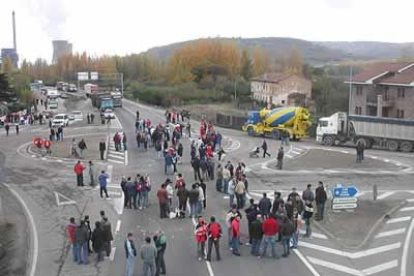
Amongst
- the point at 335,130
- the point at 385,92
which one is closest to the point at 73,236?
the point at 335,130

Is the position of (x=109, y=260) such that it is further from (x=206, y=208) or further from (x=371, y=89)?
(x=371, y=89)

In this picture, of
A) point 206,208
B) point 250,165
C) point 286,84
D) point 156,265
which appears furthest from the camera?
point 286,84

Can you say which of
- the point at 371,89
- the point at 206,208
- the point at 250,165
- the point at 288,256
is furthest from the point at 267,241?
the point at 371,89

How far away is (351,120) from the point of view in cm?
4544

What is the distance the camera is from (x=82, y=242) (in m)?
17.2

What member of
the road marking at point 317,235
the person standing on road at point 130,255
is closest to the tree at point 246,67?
the road marking at point 317,235

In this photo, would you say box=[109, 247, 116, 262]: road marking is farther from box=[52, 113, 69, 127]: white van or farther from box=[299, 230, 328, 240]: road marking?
box=[52, 113, 69, 127]: white van

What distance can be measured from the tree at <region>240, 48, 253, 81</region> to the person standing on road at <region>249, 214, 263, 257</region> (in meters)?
104

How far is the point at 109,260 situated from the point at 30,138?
34551mm

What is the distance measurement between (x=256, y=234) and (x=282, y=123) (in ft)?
104

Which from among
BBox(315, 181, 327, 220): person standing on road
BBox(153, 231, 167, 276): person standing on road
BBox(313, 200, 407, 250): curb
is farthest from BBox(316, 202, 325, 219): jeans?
BBox(153, 231, 167, 276): person standing on road

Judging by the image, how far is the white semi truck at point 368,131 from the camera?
1690 inches

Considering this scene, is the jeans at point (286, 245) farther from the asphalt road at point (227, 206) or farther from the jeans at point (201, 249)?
the jeans at point (201, 249)

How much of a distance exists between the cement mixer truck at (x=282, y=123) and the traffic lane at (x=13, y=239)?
2644cm
